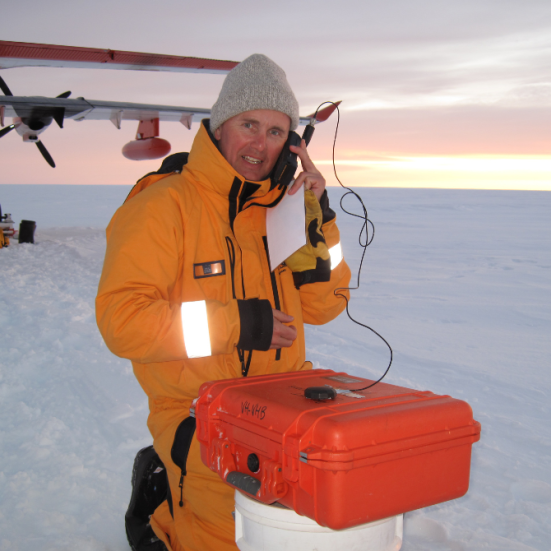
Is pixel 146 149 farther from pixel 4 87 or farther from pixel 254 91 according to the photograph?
pixel 254 91

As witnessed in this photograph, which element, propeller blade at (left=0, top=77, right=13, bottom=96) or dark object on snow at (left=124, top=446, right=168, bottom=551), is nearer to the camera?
dark object on snow at (left=124, top=446, right=168, bottom=551)

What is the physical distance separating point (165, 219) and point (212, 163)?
308 millimetres

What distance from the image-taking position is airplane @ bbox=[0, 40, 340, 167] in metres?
9.86

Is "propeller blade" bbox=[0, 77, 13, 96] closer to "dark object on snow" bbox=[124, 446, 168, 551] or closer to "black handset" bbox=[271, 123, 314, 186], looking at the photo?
"black handset" bbox=[271, 123, 314, 186]

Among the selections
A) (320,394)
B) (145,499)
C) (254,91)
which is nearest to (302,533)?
(320,394)

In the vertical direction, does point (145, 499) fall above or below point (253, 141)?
below

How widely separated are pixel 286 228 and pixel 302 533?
1.04m

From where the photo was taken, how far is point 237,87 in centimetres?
204

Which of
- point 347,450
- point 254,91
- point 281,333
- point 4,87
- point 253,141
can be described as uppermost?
point 4,87

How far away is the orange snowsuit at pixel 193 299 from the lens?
5.38 feet

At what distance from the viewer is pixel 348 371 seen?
14.1 feet

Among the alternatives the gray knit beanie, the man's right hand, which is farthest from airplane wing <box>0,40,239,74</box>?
the man's right hand

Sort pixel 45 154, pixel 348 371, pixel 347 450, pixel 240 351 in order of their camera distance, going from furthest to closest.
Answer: pixel 45 154, pixel 348 371, pixel 240 351, pixel 347 450

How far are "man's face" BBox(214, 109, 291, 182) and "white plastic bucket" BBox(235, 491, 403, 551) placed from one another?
1259 millimetres
